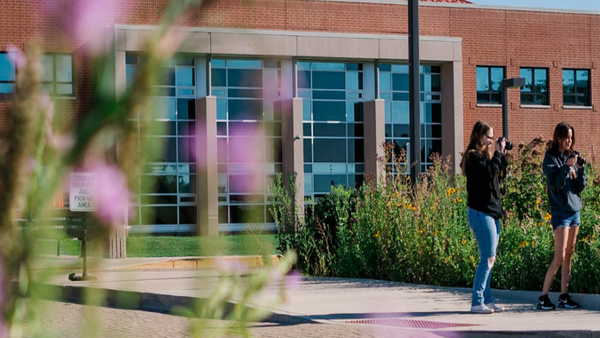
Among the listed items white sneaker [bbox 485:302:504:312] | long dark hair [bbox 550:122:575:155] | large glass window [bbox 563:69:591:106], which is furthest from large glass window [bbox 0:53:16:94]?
large glass window [bbox 563:69:591:106]

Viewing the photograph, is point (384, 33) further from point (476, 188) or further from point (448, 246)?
point (476, 188)

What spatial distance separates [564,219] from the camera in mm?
7980

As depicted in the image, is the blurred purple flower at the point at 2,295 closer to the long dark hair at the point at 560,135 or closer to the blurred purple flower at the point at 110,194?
the blurred purple flower at the point at 110,194

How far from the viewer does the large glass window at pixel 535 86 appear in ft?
106

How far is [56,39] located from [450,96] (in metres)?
30.7

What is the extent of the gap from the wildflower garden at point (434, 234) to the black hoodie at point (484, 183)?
123 centimetres

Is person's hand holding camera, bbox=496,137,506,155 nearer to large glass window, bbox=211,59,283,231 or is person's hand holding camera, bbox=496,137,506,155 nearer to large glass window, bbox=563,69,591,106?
large glass window, bbox=211,59,283,231

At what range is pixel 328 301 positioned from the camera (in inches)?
360

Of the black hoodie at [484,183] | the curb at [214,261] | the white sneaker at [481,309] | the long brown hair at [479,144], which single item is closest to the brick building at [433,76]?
the long brown hair at [479,144]

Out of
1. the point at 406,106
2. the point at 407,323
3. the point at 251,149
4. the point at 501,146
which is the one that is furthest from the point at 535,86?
the point at 251,149

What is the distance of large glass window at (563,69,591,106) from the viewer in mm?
32969

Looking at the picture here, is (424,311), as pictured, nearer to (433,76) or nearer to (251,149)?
(251,149)

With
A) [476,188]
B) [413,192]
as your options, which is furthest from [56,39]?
[413,192]

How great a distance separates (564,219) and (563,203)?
159mm
